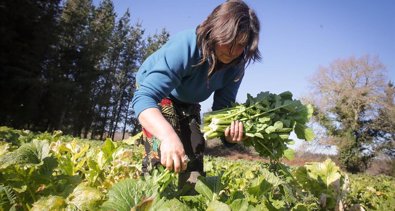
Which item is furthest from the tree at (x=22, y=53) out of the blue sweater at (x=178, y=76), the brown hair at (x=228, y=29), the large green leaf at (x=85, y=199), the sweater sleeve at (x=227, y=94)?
the large green leaf at (x=85, y=199)

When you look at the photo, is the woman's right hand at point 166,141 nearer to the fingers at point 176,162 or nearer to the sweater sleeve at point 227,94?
the fingers at point 176,162

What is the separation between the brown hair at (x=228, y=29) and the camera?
205 cm

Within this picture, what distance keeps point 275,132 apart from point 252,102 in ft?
0.90

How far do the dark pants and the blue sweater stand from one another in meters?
0.09

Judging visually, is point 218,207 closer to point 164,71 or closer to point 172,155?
point 172,155

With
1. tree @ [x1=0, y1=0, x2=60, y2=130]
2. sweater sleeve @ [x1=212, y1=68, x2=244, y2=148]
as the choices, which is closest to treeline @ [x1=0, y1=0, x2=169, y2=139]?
tree @ [x1=0, y1=0, x2=60, y2=130]

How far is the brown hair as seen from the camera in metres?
2.05

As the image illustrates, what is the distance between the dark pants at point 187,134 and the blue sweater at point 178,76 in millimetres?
86

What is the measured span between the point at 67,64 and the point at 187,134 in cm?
3676

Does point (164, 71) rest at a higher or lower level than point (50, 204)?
higher

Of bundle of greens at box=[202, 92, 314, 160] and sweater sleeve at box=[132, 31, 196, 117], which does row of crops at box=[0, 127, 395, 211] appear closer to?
bundle of greens at box=[202, 92, 314, 160]

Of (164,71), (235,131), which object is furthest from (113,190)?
(235,131)

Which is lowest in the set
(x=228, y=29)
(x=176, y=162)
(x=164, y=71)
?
(x=176, y=162)

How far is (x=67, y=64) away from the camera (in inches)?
1422
